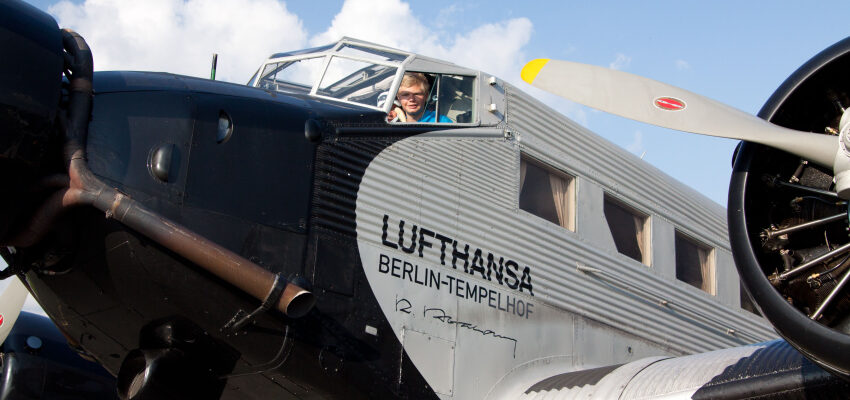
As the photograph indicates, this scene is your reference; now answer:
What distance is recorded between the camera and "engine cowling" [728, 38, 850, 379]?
4742 millimetres

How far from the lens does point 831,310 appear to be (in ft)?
15.6

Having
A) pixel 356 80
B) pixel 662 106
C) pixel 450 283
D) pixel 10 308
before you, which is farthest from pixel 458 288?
pixel 10 308

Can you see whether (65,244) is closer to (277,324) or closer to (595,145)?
(277,324)

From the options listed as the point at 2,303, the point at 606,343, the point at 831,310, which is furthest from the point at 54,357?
the point at 831,310

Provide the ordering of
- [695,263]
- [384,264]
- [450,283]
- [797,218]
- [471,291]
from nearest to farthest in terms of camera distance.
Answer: [797,218] < [384,264] < [450,283] < [471,291] < [695,263]

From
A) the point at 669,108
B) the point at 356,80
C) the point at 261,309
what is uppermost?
the point at 356,80

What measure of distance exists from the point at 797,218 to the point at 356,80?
3.63 metres

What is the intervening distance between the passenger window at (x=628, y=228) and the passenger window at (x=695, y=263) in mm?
807

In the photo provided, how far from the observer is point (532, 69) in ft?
18.5

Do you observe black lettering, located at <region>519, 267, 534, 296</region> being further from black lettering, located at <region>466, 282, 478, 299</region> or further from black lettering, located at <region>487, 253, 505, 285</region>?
black lettering, located at <region>466, 282, 478, 299</region>

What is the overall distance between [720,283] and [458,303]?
189 inches

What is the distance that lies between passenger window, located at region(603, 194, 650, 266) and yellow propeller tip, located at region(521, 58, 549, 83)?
3.06 metres

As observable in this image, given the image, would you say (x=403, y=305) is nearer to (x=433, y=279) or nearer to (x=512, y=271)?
(x=433, y=279)
